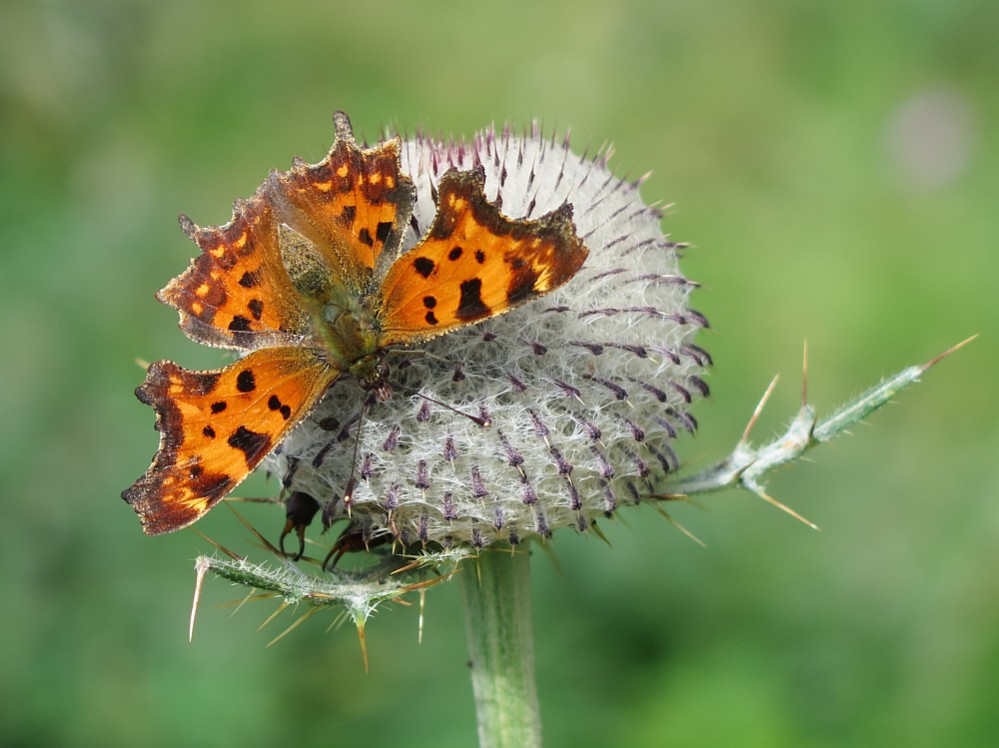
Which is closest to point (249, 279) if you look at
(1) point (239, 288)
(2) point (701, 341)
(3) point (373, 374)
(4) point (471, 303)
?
(1) point (239, 288)

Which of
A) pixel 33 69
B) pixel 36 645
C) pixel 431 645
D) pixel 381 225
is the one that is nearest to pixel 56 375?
pixel 36 645

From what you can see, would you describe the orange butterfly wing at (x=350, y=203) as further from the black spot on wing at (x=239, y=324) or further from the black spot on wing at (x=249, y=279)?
the black spot on wing at (x=239, y=324)

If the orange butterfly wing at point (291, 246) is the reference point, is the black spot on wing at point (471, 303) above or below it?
below

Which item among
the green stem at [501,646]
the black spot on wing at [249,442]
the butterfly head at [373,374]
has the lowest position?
the green stem at [501,646]

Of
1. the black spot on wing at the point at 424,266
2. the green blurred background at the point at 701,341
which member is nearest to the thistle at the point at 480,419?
the black spot on wing at the point at 424,266

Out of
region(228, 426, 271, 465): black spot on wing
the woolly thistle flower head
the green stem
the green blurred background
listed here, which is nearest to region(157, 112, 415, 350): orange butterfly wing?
the woolly thistle flower head

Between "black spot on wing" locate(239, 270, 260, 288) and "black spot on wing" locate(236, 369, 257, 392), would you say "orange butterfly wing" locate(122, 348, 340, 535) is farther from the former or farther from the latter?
"black spot on wing" locate(239, 270, 260, 288)

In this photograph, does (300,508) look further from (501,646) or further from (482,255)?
(482,255)

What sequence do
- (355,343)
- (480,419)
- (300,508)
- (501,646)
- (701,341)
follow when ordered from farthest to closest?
1. (701,341)
2. (501,646)
3. (300,508)
4. (480,419)
5. (355,343)
